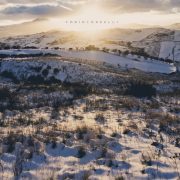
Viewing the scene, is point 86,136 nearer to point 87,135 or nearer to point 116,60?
point 87,135

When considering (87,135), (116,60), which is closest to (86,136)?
(87,135)

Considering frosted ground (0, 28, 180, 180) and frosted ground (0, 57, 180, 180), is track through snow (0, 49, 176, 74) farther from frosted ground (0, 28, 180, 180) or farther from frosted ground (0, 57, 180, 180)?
frosted ground (0, 57, 180, 180)

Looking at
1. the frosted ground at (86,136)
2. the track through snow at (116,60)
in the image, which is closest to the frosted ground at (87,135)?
the frosted ground at (86,136)

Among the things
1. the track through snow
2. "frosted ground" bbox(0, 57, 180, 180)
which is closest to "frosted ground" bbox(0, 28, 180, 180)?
"frosted ground" bbox(0, 57, 180, 180)

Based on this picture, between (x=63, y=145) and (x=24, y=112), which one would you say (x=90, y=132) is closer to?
(x=63, y=145)

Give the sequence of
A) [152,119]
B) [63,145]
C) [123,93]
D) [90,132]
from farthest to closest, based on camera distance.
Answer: [123,93]
[152,119]
[90,132]
[63,145]

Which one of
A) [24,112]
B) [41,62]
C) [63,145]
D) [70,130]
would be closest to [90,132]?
[70,130]

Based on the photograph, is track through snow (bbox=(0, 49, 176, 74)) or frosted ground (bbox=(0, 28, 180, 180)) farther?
track through snow (bbox=(0, 49, 176, 74))

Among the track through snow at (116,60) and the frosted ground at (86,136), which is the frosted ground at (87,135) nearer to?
the frosted ground at (86,136)
